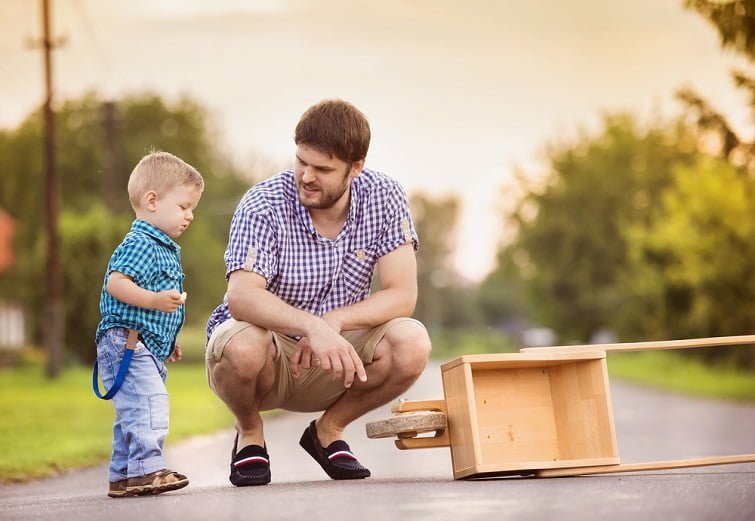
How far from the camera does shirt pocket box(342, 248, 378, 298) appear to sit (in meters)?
5.89

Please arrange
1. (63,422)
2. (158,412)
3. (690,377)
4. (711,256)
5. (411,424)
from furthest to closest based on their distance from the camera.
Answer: (690,377), (711,256), (63,422), (411,424), (158,412)

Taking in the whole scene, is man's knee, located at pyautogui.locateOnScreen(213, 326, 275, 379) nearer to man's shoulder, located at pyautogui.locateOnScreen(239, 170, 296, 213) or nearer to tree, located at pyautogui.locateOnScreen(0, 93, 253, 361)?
man's shoulder, located at pyautogui.locateOnScreen(239, 170, 296, 213)

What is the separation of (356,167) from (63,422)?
30.8 ft

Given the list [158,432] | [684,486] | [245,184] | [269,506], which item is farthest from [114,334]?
[245,184]

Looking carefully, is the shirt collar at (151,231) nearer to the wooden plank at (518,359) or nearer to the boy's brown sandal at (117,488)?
the boy's brown sandal at (117,488)

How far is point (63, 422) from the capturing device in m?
14.1

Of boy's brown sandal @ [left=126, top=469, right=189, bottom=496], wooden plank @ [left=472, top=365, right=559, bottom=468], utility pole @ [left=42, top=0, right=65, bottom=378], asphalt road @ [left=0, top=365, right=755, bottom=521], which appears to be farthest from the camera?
utility pole @ [left=42, top=0, right=65, bottom=378]

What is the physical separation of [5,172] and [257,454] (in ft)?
155

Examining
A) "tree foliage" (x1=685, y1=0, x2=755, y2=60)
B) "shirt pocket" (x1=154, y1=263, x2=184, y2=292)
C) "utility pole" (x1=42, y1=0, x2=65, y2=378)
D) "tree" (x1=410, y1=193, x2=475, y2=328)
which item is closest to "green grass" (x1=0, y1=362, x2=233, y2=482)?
"utility pole" (x1=42, y1=0, x2=65, y2=378)

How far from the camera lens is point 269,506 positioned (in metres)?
4.52

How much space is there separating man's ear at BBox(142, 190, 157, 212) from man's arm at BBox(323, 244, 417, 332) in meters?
0.93

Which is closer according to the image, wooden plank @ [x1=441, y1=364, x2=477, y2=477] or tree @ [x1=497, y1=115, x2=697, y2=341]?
wooden plank @ [x1=441, y1=364, x2=477, y2=477]

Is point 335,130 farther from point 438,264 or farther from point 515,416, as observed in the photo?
point 438,264

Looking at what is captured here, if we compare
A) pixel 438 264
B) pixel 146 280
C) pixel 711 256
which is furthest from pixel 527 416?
pixel 438 264
